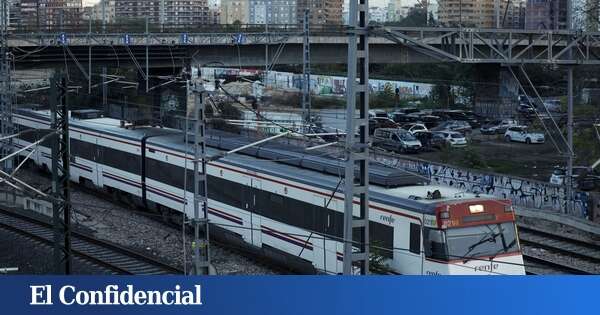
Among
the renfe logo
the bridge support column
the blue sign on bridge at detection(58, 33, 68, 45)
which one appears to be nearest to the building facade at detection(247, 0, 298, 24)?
the bridge support column

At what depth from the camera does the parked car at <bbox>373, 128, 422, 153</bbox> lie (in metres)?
34.4

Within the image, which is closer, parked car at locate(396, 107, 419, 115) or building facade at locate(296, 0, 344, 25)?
parked car at locate(396, 107, 419, 115)

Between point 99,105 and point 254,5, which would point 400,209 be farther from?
point 254,5

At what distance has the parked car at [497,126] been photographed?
1566 inches

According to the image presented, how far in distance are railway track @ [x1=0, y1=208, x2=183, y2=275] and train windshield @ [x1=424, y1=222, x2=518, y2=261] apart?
5.09 meters

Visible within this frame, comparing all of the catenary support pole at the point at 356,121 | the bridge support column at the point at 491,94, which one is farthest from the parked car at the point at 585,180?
the bridge support column at the point at 491,94

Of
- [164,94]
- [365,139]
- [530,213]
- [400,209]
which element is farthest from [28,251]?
[164,94]

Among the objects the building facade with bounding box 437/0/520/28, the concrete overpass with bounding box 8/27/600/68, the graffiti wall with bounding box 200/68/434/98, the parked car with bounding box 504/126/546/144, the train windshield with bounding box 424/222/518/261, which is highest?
the building facade with bounding box 437/0/520/28

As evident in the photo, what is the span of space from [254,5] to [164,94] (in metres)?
31.2

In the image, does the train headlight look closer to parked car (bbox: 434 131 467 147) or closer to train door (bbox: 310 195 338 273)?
train door (bbox: 310 195 338 273)

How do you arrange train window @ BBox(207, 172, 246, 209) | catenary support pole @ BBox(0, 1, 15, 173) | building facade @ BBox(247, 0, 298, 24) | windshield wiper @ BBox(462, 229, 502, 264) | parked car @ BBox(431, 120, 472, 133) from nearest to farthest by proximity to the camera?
windshield wiper @ BBox(462, 229, 502, 264)
train window @ BBox(207, 172, 246, 209)
catenary support pole @ BBox(0, 1, 15, 173)
parked car @ BBox(431, 120, 472, 133)
building facade @ BBox(247, 0, 298, 24)

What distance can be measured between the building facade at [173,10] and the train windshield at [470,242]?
168 feet

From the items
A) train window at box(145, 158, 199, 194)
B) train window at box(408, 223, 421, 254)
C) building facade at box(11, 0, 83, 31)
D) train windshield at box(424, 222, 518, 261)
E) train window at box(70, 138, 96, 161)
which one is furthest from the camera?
building facade at box(11, 0, 83, 31)

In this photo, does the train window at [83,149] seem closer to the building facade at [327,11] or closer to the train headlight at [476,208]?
the train headlight at [476,208]
